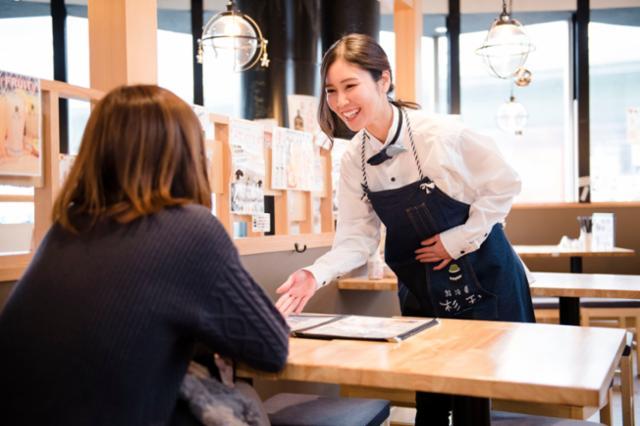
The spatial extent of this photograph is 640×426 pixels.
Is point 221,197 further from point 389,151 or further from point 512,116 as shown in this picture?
point 512,116

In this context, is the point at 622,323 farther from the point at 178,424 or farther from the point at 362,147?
the point at 178,424

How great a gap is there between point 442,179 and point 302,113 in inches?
133

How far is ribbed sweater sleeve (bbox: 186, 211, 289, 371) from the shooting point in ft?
3.83

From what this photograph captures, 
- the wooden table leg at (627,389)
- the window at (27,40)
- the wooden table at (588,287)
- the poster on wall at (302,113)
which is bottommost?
the wooden table leg at (627,389)

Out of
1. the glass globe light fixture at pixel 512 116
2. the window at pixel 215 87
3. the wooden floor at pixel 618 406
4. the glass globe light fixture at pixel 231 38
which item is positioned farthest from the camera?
the window at pixel 215 87

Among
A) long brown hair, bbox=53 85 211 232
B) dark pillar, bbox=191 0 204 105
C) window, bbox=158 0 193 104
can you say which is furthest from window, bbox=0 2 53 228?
long brown hair, bbox=53 85 211 232

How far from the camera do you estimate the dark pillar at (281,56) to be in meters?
5.53

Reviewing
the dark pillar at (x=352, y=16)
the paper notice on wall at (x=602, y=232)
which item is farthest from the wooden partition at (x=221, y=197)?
the paper notice on wall at (x=602, y=232)

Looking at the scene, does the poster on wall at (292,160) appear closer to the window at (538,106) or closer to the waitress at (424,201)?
the waitress at (424,201)

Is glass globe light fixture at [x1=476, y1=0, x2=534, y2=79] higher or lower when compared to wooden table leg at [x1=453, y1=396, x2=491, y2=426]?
higher

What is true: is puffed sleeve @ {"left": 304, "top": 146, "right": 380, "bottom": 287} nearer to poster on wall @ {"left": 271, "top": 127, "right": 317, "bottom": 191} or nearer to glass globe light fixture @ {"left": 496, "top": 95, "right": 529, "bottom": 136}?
poster on wall @ {"left": 271, "top": 127, "right": 317, "bottom": 191}

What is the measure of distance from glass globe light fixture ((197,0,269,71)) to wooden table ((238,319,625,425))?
2.89 meters

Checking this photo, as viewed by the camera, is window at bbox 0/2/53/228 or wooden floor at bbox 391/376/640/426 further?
window at bbox 0/2/53/228

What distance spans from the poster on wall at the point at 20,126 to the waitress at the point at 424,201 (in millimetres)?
825
